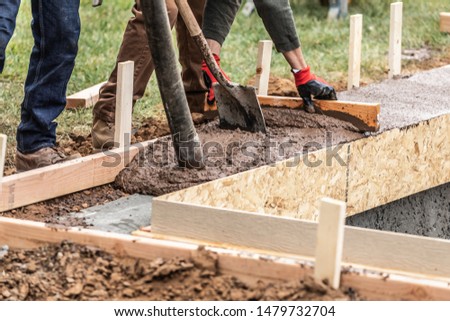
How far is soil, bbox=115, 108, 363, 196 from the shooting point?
441 cm

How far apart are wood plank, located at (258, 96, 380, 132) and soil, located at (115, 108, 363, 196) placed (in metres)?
0.05

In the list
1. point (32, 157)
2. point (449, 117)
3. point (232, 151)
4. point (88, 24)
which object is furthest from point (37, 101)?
point (88, 24)

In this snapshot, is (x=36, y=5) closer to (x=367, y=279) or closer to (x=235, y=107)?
(x=235, y=107)

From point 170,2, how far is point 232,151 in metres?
0.91

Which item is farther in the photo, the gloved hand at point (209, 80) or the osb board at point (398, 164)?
the gloved hand at point (209, 80)

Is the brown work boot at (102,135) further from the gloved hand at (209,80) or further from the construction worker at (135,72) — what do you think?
the gloved hand at (209,80)

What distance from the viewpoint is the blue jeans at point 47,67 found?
4367 mm

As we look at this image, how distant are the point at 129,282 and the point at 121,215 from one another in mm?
871

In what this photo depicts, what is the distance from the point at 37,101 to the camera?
448cm

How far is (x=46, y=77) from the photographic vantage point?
4.46 meters

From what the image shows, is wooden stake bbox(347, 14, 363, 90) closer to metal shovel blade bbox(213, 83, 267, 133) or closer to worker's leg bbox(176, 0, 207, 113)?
worker's leg bbox(176, 0, 207, 113)

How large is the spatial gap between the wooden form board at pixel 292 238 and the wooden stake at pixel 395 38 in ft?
11.2

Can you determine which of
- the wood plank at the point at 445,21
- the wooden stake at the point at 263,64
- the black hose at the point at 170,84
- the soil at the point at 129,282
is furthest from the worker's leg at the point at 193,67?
the wood plank at the point at 445,21

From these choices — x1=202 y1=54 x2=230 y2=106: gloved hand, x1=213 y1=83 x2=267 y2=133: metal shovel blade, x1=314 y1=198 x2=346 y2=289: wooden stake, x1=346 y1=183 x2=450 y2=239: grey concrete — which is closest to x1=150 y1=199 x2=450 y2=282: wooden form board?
x1=314 y1=198 x2=346 y2=289: wooden stake
